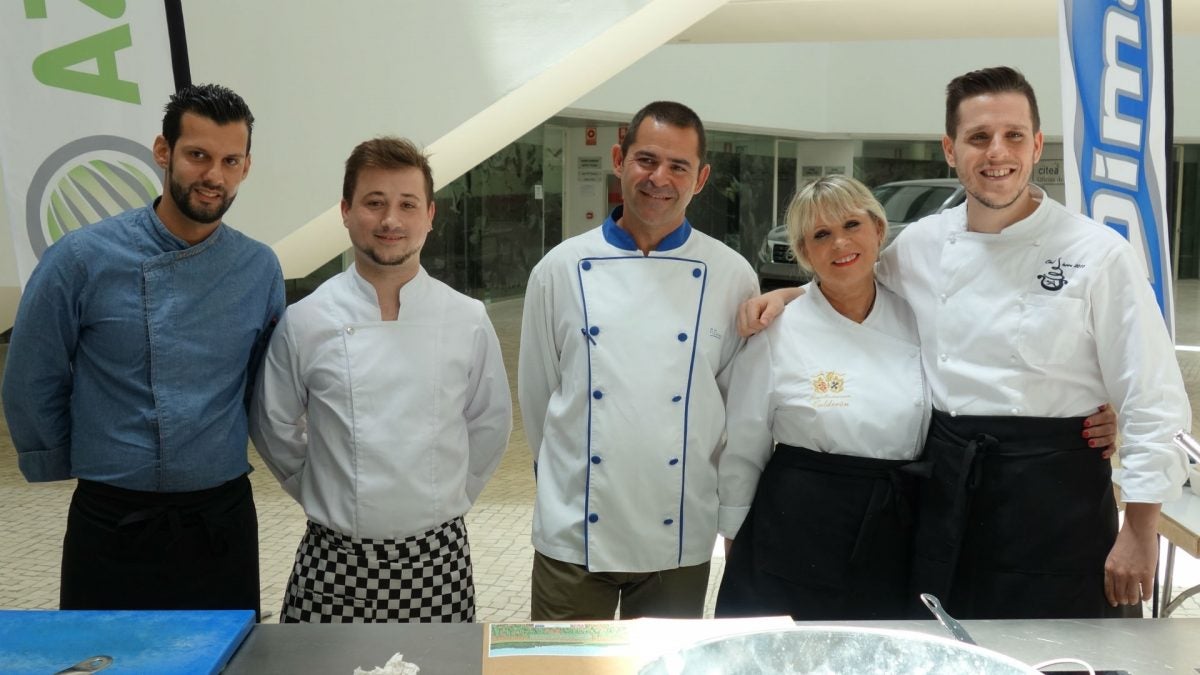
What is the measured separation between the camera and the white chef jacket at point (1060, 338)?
1872 mm

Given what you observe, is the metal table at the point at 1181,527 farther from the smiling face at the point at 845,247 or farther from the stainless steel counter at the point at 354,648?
the stainless steel counter at the point at 354,648

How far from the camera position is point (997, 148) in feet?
6.37

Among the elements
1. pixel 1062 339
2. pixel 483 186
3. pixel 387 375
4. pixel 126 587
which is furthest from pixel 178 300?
pixel 483 186

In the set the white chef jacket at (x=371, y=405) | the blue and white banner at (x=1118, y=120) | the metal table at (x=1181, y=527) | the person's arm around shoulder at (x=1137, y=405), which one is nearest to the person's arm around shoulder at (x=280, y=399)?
the white chef jacket at (x=371, y=405)

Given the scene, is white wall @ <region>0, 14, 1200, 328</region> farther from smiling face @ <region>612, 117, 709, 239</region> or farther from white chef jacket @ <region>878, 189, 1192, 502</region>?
white chef jacket @ <region>878, 189, 1192, 502</region>

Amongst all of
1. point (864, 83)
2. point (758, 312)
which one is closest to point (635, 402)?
point (758, 312)

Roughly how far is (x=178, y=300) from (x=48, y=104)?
1.72 metres

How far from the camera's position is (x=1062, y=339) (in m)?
1.92

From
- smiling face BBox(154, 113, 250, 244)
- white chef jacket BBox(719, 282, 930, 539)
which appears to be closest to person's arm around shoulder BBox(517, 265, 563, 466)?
white chef jacket BBox(719, 282, 930, 539)

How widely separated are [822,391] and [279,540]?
9.40 ft

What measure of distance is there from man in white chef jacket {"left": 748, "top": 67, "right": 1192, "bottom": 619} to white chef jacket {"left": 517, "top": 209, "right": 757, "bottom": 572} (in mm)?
436

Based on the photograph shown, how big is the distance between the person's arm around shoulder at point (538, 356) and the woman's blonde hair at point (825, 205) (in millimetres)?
506

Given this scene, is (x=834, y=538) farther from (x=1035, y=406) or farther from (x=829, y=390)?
(x=1035, y=406)

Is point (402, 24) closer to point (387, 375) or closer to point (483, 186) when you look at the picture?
point (387, 375)
